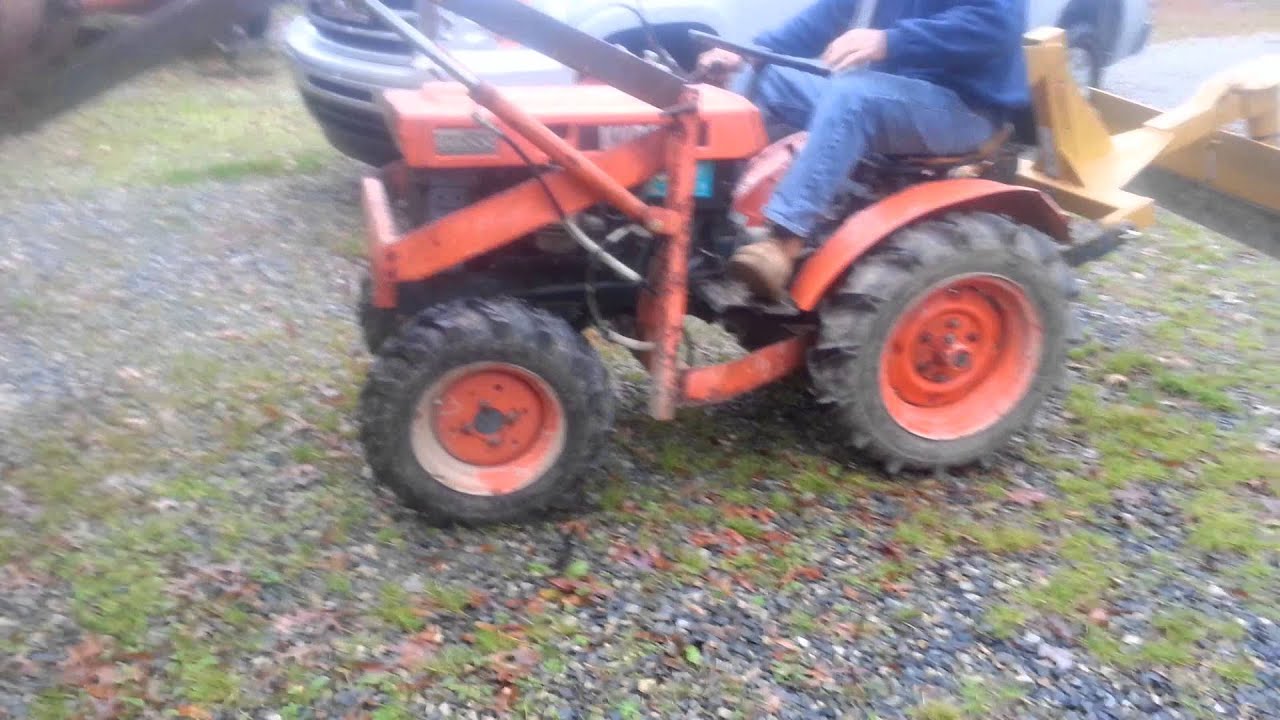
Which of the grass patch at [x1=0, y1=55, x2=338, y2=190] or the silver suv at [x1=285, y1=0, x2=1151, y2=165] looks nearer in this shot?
the silver suv at [x1=285, y1=0, x2=1151, y2=165]

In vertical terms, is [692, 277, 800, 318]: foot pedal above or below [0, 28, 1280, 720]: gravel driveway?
above

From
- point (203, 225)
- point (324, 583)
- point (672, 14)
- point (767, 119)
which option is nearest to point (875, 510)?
point (767, 119)

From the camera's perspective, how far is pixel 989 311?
12.1 ft

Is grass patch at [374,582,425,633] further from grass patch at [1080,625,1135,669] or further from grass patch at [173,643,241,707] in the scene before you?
grass patch at [1080,625,1135,669]

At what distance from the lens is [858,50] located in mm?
3357

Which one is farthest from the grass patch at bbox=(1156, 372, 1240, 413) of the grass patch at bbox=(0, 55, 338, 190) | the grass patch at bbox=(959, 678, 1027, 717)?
the grass patch at bbox=(0, 55, 338, 190)

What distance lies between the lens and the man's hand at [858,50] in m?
3.35

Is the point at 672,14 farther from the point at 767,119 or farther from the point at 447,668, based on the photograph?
the point at 447,668

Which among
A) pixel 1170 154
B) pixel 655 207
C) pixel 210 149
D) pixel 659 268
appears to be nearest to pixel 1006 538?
pixel 659 268

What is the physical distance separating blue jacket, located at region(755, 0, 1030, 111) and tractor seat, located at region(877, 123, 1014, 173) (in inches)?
4.0

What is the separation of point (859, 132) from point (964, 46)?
407mm

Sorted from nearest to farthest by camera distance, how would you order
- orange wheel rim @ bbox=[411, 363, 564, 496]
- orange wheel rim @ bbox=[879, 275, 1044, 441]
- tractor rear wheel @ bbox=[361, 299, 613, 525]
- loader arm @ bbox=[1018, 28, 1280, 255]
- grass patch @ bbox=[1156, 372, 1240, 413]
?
tractor rear wheel @ bbox=[361, 299, 613, 525] < orange wheel rim @ bbox=[411, 363, 564, 496] < orange wheel rim @ bbox=[879, 275, 1044, 441] < loader arm @ bbox=[1018, 28, 1280, 255] < grass patch @ bbox=[1156, 372, 1240, 413]

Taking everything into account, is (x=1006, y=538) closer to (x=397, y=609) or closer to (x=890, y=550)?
(x=890, y=550)

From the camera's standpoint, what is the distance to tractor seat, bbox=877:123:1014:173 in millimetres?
3562
